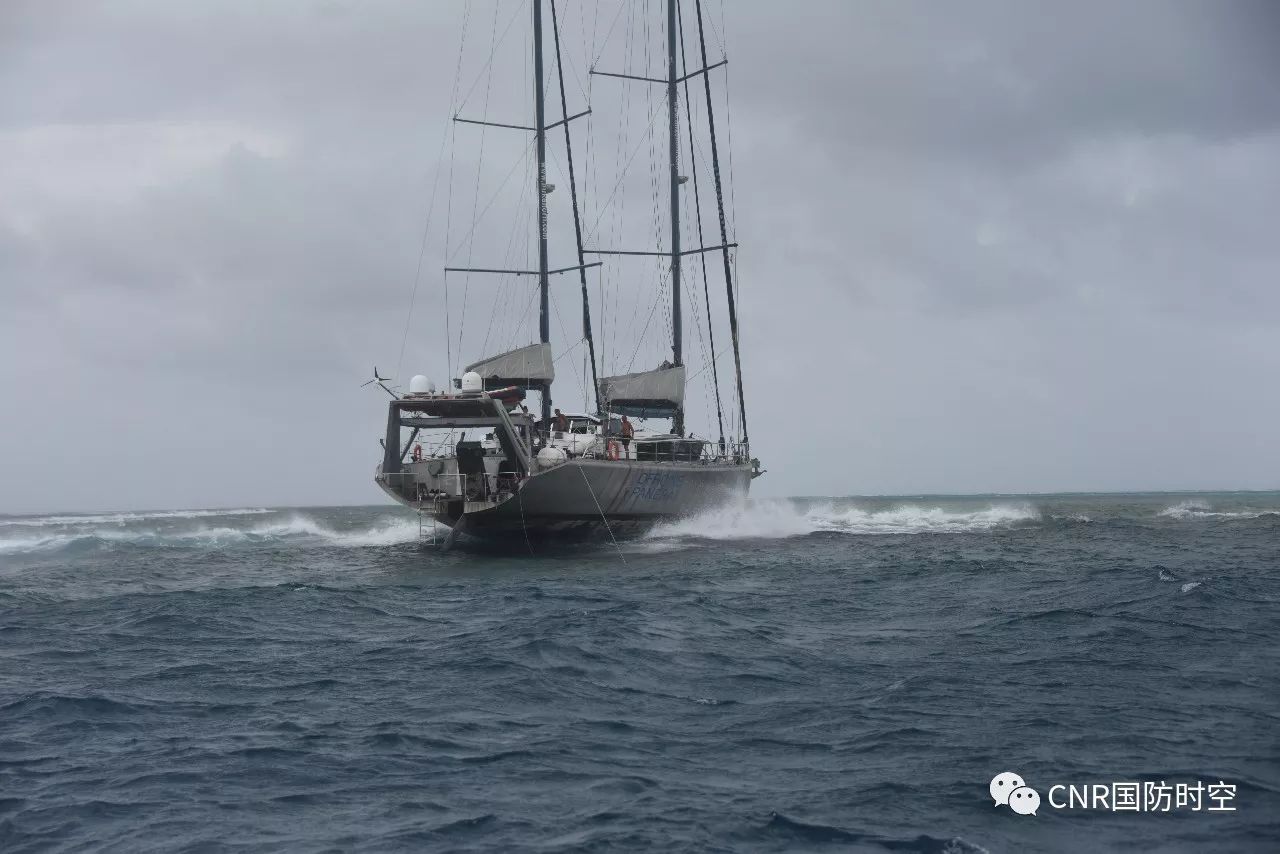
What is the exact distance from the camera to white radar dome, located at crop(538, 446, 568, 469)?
3030 cm

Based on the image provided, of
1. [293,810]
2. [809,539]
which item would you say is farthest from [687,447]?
[293,810]

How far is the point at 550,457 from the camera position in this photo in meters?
31.0

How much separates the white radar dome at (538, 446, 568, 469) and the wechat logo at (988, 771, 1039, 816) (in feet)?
74.7

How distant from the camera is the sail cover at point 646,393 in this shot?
41219 mm

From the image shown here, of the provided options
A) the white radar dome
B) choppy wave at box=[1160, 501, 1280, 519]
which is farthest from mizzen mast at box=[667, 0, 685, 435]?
choppy wave at box=[1160, 501, 1280, 519]

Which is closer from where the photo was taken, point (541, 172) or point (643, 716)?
point (643, 716)

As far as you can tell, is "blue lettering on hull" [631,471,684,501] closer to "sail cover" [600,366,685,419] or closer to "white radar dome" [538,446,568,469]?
"white radar dome" [538,446,568,469]

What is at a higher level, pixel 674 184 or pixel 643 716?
pixel 674 184

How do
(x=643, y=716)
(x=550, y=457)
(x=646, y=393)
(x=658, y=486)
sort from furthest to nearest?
(x=646, y=393) < (x=658, y=486) < (x=550, y=457) < (x=643, y=716)

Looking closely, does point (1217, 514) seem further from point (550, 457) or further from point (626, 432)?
point (550, 457)

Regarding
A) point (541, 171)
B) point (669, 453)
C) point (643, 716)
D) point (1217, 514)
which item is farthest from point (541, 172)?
point (1217, 514)

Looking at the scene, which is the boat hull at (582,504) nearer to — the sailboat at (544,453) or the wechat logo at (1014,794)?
the sailboat at (544,453)

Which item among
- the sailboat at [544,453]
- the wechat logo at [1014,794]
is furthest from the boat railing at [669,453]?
the wechat logo at [1014,794]

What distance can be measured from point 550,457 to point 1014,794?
2418 centimetres
